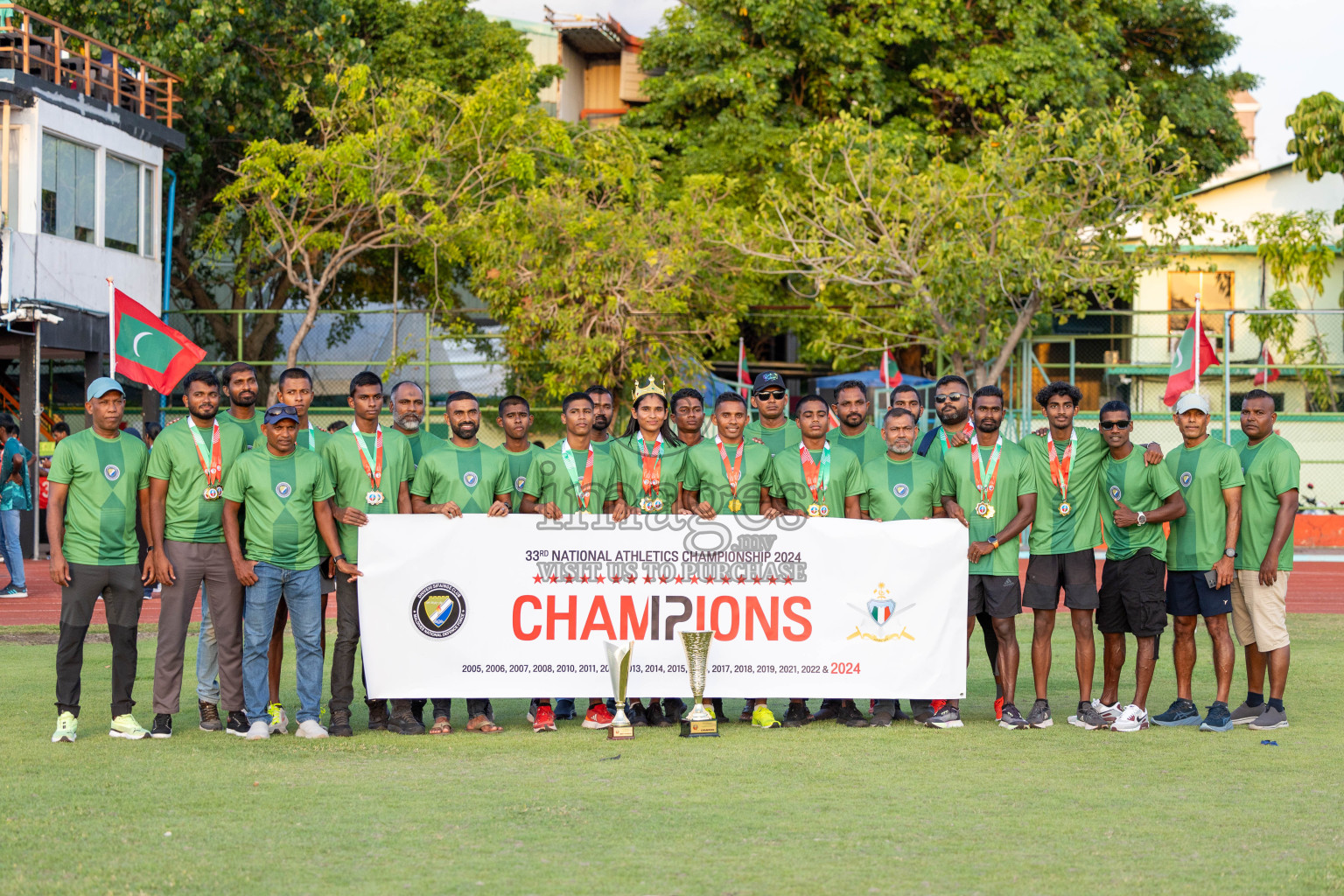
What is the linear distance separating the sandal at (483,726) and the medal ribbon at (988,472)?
3203mm

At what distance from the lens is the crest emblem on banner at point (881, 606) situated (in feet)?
26.8

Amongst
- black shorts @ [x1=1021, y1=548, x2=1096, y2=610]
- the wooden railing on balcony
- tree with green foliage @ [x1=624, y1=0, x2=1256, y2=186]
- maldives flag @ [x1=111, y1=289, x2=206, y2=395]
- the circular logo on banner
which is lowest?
the circular logo on banner

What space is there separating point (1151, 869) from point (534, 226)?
19.0m

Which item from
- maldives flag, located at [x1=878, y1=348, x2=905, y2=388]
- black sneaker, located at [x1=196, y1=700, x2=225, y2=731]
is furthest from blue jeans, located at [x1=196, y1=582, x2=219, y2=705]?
maldives flag, located at [x1=878, y1=348, x2=905, y2=388]

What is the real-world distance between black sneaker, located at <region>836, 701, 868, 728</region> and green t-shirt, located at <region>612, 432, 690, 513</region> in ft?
5.30

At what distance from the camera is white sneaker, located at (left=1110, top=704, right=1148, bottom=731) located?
8.05 m

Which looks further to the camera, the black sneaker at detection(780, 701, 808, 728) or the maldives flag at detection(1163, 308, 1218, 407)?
the maldives flag at detection(1163, 308, 1218, 407)

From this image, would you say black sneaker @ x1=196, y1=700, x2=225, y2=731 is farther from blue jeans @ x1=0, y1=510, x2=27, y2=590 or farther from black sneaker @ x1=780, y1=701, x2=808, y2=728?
blue jeans @ x1=0, y1=510, x2=27, y2=590

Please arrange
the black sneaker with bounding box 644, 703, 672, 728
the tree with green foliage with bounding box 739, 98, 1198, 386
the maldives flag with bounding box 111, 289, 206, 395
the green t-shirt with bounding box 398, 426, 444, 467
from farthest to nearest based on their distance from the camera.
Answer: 1. the tree with green foliage with bounding box 739, 98, 1198, 386
2. the maldives flag with bounding box 111, 289, 206, 395
3. the green t-shirt with bounding box 398, 426, 444, 467
4. the black sneaker with bounding box 644, 703, 672, 728

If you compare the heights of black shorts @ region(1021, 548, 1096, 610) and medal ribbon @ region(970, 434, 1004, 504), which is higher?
medal ribbon @ region(970, 434, 1004, 504)

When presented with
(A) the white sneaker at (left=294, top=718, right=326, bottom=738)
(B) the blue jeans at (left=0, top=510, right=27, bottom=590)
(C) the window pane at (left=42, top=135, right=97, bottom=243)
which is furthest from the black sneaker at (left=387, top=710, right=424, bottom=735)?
(C) the window pane at (left=42, top=135, right=97, bottom=243)

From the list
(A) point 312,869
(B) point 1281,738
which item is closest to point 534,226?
(B) point 1281,738

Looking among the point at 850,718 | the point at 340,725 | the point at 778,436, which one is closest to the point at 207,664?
the point at 340,725

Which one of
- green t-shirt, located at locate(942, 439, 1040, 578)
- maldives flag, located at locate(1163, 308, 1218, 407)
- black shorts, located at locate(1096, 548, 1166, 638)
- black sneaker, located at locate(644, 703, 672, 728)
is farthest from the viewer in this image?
maldives flag, located at locate(1163, 308, 1218, 407)
